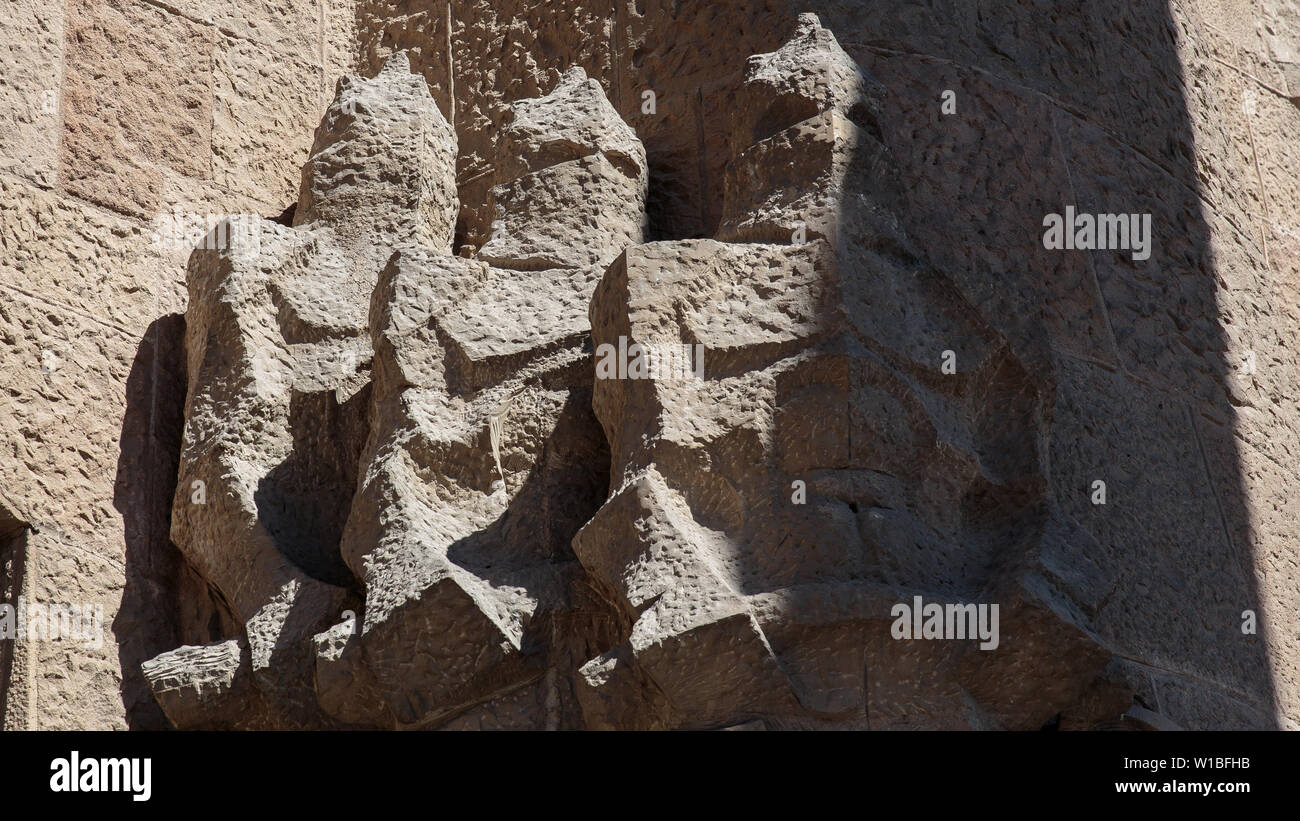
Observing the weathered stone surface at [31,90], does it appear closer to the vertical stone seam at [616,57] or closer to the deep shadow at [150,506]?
the deep shadow at [150,506]

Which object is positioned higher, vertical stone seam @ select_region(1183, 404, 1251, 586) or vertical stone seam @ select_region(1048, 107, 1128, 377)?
vertical stone seam @ select_region(1048, 107, 1128, 377)

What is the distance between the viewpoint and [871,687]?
251 cm

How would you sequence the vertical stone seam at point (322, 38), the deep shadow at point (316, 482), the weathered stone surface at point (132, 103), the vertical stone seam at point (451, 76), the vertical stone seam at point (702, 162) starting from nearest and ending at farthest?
the deep shadow at point (316, 482) < the vertical stone seam at point (702, 162) < the weathered stone surface at point (132, 103) < the vertical stone seam at point (451, 76) < the vertical stone seam at point (322, 38)

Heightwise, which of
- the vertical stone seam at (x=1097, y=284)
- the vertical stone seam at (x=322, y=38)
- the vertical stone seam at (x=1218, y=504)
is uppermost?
the vertical stone seam at (x=322, y=38)

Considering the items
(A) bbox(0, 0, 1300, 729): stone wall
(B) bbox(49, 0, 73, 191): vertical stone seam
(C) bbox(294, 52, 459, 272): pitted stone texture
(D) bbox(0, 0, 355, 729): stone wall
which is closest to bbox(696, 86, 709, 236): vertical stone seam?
(A) bbox(0, 0, 1300, 729): stone wall

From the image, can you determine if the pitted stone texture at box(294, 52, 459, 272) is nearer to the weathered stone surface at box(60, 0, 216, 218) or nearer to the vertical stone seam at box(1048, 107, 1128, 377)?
the weathered stone surface at box(60, 0, 216, 218)

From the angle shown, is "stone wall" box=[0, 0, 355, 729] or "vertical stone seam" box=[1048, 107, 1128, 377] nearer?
"stone wall" box=[0, 0, 355, 729]

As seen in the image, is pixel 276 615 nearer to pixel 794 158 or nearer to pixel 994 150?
pixel 794 158

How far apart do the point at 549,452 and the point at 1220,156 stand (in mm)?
1647

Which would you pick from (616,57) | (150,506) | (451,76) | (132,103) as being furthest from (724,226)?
(132,103)

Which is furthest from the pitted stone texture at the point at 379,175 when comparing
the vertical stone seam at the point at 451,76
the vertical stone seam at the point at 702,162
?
the vertical stone seam at the point at 702,162

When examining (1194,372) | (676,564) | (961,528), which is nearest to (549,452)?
(676,564)

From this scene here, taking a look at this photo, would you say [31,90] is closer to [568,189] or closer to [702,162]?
[568,189]

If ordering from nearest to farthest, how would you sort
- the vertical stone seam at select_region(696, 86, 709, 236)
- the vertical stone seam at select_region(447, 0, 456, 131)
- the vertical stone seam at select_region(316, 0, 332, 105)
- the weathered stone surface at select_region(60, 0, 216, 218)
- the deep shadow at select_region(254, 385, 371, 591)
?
1. the deep shadow at select_region(254, 385, 371, 591)
2. the vertical stone seam at select_region(696, 86, 709, 236)
3. the weathered stone surface at select_region(60, 0, 216, 218)
4. the vertical stone seam at select_region(447, 0, 456, 131)
5. the vertical stone seam at select_region(316, 0, 332, 105)
